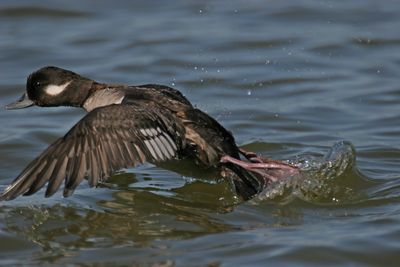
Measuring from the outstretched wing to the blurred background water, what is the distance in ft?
1.43

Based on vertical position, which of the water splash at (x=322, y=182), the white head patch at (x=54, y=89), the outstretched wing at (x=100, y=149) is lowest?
the water splash at (x=322, y=182)

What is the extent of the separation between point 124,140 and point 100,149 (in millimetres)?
211

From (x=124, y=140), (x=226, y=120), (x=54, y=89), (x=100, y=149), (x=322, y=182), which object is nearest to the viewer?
(x=100, y=149)

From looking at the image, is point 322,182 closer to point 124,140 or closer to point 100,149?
point 124,140

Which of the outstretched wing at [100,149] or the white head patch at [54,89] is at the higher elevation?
the white head patch at [54,89]

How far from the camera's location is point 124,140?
25.3 feet

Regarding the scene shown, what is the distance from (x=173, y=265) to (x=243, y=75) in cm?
613

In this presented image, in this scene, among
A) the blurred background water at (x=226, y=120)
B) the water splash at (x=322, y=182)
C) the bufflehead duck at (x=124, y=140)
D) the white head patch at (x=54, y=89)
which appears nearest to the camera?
the blurred background water at (x=226, y=120)

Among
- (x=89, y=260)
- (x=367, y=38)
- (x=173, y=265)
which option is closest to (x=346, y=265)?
(x=173, y=265)

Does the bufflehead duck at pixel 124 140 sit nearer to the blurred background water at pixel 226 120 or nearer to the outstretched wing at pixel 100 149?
the outstretched wing at pixel 100 149

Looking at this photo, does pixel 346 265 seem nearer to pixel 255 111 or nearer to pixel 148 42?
pixel 255 111

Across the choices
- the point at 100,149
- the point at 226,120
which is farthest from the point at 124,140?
the point at 226,120

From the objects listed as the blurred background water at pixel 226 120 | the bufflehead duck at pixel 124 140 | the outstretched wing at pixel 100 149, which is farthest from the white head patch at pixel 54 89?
the outstretched wing at pixel 100 149

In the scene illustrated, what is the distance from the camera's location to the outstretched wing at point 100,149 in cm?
740
